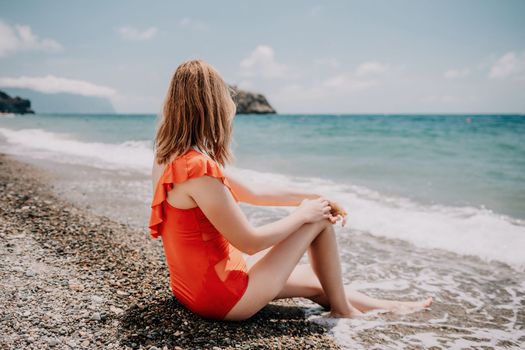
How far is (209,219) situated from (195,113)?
73 centimetres

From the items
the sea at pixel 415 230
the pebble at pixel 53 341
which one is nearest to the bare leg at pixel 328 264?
the sea at pixel 415 230

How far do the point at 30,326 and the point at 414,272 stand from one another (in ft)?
14.0

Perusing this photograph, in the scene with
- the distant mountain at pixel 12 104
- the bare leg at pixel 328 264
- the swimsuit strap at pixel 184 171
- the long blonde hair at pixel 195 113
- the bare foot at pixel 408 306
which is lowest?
the bare foot at pixel 408 306

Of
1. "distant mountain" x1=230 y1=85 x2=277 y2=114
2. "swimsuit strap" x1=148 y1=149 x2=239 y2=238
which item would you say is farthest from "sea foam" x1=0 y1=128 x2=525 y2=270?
"distant mountain" x1=230 y1=85 x2=277 y2=114

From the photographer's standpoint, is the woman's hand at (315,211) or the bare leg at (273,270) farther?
the woman's hand at (315,211)

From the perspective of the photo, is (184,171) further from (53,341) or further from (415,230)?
(415,230)

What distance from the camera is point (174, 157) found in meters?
2.56

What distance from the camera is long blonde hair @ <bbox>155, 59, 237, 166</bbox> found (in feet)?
8.41

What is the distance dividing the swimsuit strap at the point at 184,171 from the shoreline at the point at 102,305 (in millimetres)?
945


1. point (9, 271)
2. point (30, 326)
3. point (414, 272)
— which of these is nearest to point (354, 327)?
point (414, 272)

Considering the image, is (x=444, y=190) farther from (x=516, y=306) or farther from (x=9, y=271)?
(x=9, y=271)

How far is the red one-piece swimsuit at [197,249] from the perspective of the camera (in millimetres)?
2485

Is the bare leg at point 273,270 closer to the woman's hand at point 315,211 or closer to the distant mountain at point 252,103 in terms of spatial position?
the woman's hand at point 315,211

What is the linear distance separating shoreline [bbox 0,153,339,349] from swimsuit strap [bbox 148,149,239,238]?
3.10 feet
